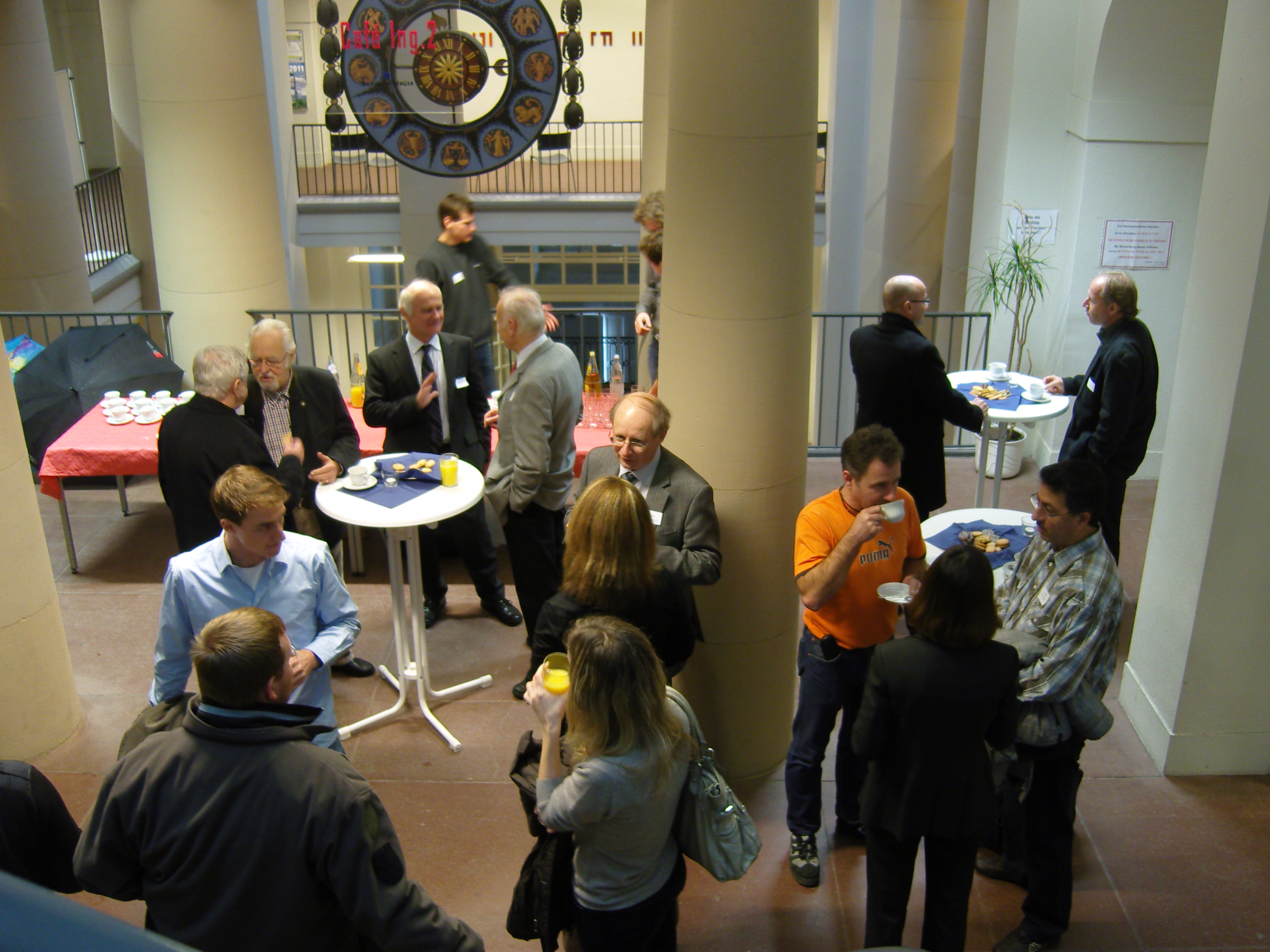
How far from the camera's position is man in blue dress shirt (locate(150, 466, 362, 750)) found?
124 inches

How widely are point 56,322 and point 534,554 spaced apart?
24.2 feet

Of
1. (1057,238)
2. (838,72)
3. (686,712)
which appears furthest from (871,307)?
(686,712)

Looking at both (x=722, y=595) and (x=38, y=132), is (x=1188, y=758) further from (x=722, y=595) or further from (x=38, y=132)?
(x=38, y=132)

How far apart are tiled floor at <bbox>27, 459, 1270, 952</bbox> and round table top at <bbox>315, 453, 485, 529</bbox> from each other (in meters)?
→ 0.98

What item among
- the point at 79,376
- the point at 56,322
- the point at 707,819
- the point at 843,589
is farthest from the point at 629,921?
the point at 56,322

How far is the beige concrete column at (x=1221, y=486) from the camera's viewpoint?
3918mm

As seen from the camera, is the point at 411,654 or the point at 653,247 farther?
the point at 653,247

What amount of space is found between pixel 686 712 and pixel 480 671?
8.71 ft

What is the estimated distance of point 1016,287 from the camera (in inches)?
318

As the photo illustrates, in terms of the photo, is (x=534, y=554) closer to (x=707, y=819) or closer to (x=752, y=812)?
(x=752, y=812)

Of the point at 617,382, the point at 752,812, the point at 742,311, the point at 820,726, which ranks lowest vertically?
the point at 752,812

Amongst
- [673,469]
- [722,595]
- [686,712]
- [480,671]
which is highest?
[673,469]

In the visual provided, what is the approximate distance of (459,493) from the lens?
4.65 metres

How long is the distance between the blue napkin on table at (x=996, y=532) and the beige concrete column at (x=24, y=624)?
139 inches
